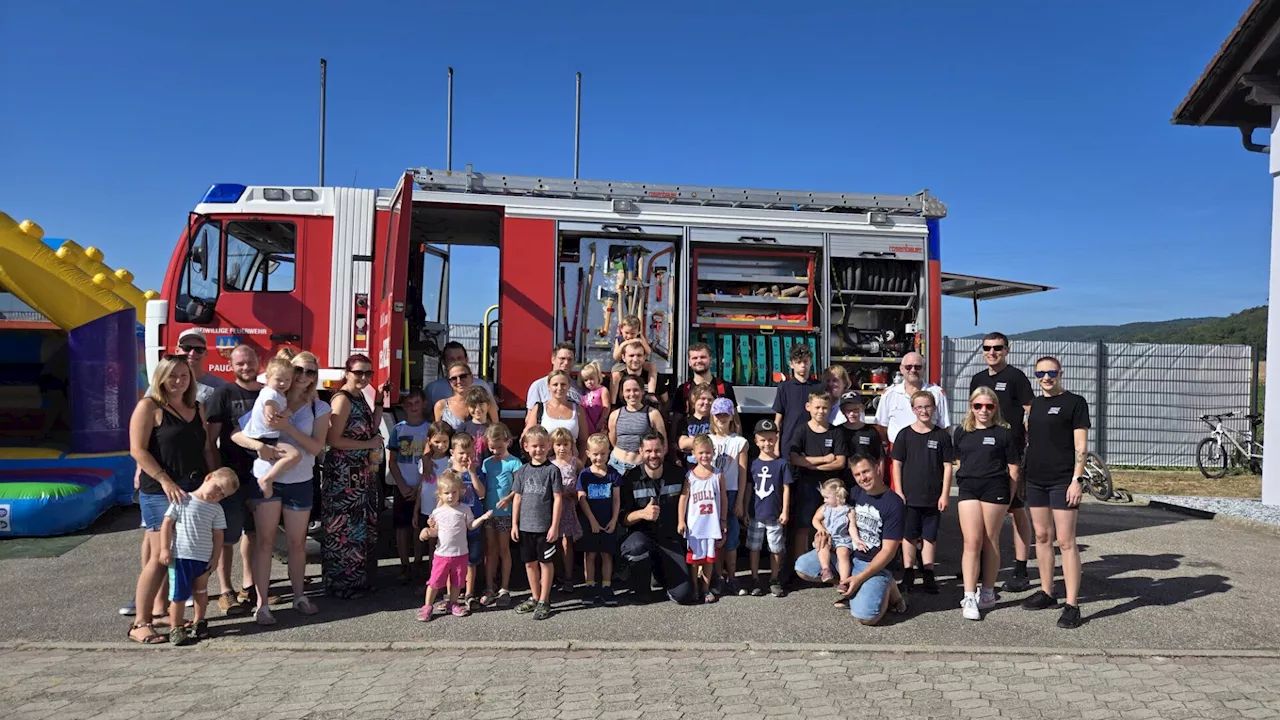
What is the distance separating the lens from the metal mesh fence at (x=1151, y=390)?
45.4 feet

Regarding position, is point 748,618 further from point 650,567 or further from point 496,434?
point 496,434

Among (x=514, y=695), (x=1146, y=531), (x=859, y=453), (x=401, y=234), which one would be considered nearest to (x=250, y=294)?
(x=401, y=234)

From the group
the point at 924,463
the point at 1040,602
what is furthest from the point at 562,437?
the point at 1040,602

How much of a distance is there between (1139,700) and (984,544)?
5.30 ft

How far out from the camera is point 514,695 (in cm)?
401

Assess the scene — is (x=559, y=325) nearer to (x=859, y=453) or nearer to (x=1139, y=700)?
(x=859, y=453)

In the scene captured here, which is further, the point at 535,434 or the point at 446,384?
the point at 446,384

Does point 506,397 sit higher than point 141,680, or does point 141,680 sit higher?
point 506,397

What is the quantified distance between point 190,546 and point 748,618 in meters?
3.45

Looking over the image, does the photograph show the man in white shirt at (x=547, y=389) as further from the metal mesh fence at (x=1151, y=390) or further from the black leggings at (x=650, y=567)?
the metal mesh fence at (x=1151, y=390)

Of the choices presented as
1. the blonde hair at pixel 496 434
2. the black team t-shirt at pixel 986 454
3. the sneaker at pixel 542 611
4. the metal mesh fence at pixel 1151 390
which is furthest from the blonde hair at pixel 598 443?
the metal mesh fence at pixel 1151 390

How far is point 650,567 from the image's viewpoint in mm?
5832

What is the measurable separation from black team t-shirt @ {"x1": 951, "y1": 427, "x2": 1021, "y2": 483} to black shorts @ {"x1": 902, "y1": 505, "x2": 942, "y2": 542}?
0.44 metres

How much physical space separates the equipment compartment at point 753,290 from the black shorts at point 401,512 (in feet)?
9.70
